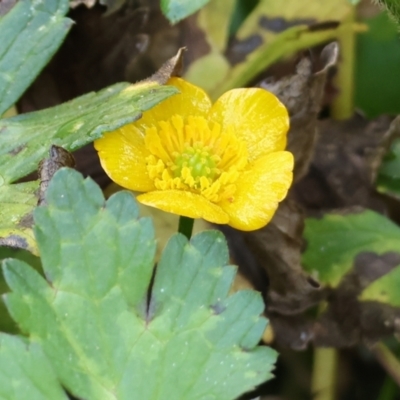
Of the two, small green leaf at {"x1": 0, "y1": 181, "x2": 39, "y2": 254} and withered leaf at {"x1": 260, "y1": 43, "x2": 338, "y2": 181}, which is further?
withered leaf at {"x1": 260, "y1": 43, "x2": 338, "y2": 181}

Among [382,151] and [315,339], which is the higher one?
[382,151]

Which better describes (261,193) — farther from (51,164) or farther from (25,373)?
(25,373)

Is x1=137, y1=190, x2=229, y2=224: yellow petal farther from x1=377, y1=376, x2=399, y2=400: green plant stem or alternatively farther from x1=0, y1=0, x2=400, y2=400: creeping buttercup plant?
x1=377, y1=376, x2=399, y2=400: green plant stem

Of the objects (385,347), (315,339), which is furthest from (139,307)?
(385,347)

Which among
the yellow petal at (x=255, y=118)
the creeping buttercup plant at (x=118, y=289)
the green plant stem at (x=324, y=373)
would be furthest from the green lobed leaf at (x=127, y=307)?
the green plant stem at (x=324, y=373)

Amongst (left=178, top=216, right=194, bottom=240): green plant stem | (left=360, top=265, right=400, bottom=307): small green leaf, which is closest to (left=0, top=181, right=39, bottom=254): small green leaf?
(left=178, top=216, right=194, bottom=240): green plant stem

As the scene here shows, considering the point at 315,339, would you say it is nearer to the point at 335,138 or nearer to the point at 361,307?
the point at 361,307

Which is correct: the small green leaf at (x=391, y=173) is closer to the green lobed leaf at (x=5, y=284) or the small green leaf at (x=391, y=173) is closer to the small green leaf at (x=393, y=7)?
the small green leaf at (x=393, y=7)
